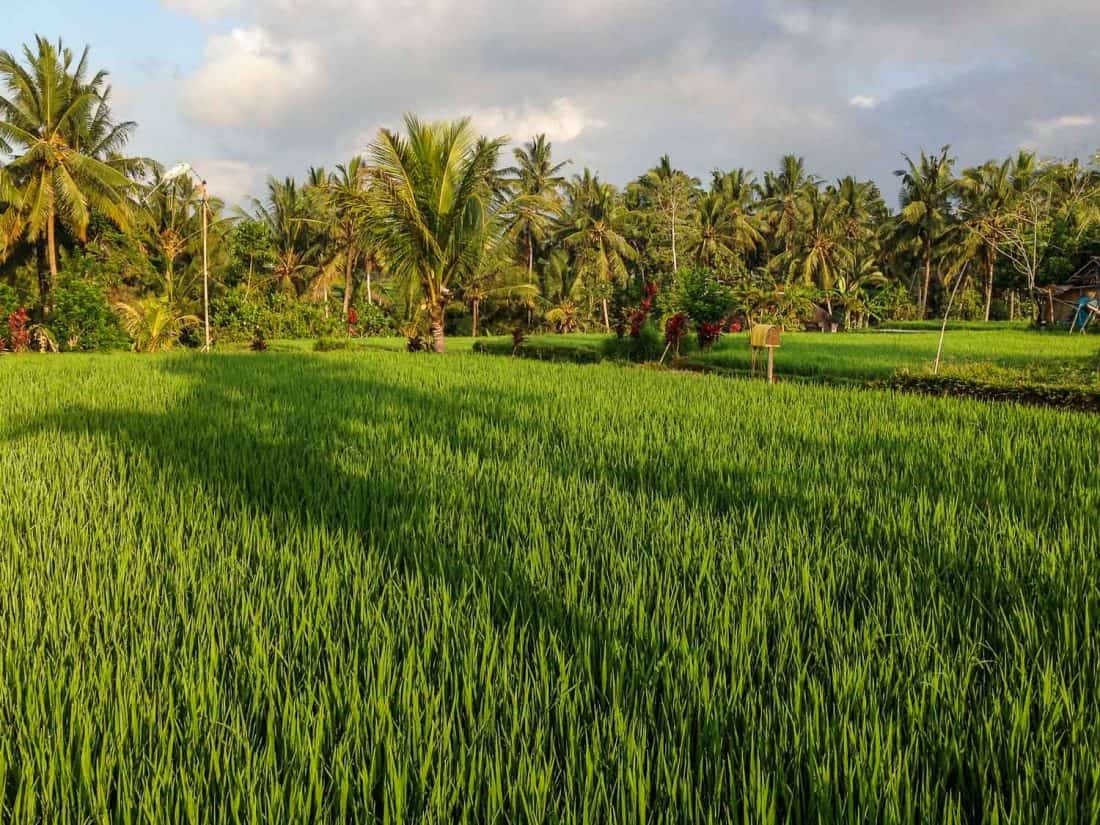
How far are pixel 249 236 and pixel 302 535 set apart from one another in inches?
908

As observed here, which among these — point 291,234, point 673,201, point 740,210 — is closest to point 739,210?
point 740,210

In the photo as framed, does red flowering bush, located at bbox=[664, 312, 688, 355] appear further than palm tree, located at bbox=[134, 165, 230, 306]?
No

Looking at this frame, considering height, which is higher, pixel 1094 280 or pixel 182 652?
pixel 1094 280

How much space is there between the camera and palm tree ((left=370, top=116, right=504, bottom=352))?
11.0m

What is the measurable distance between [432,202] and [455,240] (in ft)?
2.38

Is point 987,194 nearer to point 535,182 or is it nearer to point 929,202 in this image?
point 929,202

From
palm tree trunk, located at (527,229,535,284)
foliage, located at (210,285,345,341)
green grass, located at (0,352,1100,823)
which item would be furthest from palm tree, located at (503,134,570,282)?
green grass, located at (0,352,1100,823)

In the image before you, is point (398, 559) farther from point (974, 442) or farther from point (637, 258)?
point (637, 258)

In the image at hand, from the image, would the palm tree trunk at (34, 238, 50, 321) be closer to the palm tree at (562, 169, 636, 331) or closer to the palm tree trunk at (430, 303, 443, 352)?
the palm tree trunk at (430, 303, 443, 352)

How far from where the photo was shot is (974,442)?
3686 millimetres

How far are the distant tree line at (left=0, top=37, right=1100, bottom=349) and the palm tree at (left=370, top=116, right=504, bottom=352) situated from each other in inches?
1.3

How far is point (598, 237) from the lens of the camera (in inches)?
1124

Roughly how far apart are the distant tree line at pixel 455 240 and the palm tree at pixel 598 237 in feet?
0.30

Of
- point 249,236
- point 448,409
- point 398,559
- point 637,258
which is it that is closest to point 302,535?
point 398,559
